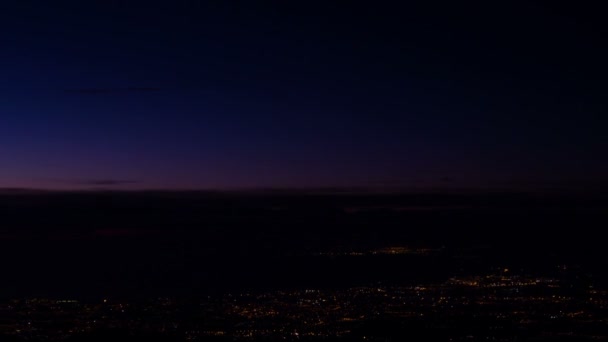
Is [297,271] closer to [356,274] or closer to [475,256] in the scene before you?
[356,274]

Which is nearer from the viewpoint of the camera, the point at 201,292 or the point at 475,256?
the point at 201,292

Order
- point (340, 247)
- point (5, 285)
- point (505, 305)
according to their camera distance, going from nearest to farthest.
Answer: point (505, 305) < point (5, 285) < point (340, 247)

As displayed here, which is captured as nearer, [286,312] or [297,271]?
[286,312]

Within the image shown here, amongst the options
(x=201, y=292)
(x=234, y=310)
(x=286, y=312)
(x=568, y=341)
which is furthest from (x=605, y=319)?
(x=201, y=292)

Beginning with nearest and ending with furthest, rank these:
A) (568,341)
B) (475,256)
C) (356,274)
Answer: (568,341)
(356,274)
(475,256)

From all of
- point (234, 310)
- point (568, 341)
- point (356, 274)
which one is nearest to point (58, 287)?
point (234, 310)

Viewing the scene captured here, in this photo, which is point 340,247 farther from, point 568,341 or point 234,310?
point 568,341

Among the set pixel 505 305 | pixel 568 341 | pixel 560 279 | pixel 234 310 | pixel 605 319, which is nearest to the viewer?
pixel 568 341

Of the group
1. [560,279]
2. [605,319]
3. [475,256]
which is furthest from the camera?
[475,256]

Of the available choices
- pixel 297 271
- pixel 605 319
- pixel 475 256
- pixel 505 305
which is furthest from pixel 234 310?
pixel 475 256
